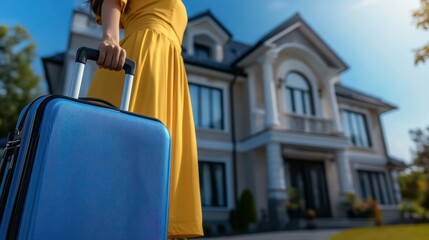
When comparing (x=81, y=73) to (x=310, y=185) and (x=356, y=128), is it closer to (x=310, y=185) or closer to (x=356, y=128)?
(x=310, y=185)

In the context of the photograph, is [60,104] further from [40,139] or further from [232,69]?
[232,69]

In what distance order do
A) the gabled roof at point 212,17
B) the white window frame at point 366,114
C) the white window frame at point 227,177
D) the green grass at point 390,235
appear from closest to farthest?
the green grass at point 390,235
the white window frame at point 227,177
the gabled roof at point 212,17
the white window frame at point 366,114

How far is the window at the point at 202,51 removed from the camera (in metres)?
12.4

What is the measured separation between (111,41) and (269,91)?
363 inches

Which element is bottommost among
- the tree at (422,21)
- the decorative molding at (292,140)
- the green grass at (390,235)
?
the green grass at (390,235)

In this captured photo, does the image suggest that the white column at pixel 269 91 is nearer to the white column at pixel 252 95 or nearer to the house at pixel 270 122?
the house at pixel 270 122

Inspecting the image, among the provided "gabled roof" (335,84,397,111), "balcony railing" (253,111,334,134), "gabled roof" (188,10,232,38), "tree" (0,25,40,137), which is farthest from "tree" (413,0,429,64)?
"tree" (0,25,40,137)

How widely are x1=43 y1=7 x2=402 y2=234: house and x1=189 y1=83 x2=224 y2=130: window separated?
0.03m

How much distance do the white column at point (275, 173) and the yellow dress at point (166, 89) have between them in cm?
823

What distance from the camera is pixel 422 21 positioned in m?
3.67

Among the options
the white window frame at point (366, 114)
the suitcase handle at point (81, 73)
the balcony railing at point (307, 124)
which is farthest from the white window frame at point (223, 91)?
the suitcase handle at point (81, 73)

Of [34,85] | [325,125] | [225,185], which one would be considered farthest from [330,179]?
[34,85]

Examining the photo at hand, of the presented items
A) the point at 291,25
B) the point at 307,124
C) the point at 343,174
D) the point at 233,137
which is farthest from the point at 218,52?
the point at 343,174

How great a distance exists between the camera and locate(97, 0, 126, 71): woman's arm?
1.07 m
